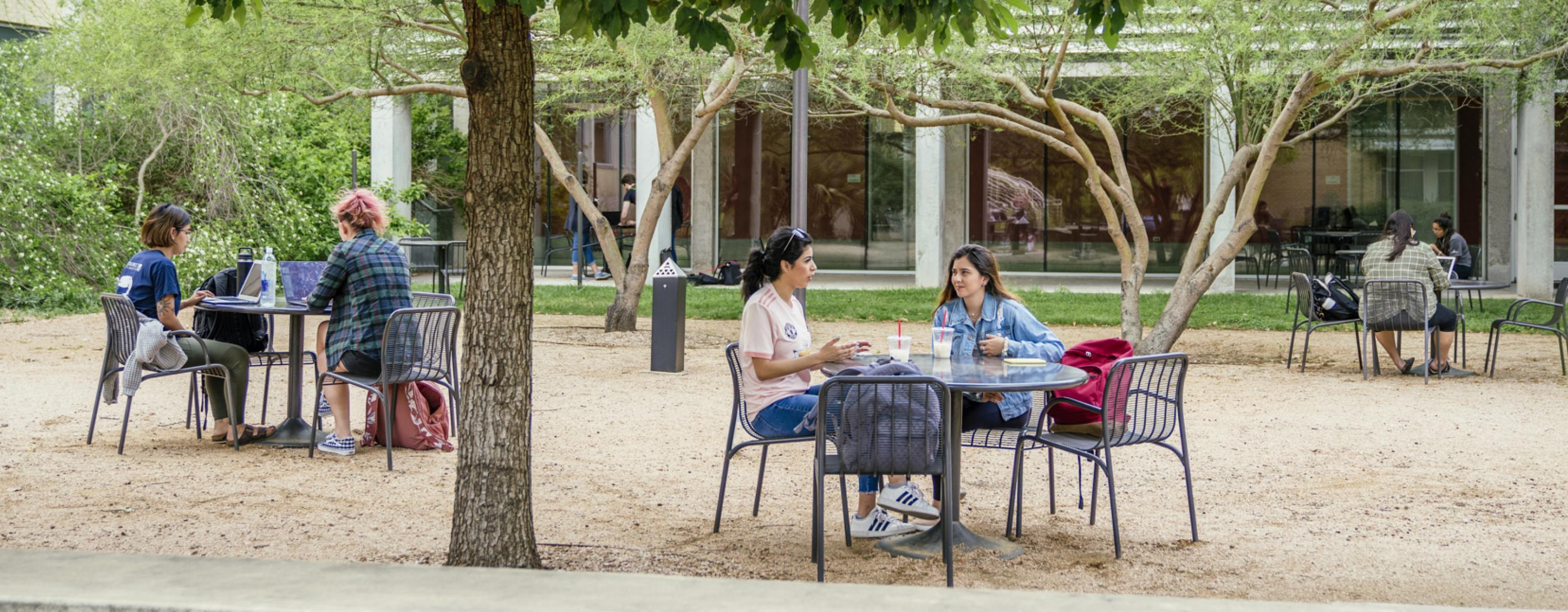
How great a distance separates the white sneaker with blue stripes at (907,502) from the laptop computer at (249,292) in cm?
A: 371

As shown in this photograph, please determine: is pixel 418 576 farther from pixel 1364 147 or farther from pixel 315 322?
pixel 1364 147

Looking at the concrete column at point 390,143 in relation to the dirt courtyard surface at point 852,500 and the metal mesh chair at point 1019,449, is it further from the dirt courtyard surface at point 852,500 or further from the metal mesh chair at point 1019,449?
the metal mesh chair at point 1019,449

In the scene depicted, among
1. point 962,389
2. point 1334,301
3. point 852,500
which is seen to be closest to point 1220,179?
point 1334,301

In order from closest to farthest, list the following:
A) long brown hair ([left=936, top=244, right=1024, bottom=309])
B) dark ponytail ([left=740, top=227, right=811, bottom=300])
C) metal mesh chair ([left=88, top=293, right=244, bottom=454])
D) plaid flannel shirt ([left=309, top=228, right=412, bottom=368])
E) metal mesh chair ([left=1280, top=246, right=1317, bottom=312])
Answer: dark ponytail ([left=740, top=227, right=811, bottom=300])
long brown hair ([left=936, top=244, right=1024, bottom=309])
plaid flannel shirt ([left=309, top=228, right=412, bottom=368])
metal mesh chair ([left=88, top=293, right=244, bottom=454])
metal mesh chair ([left=1280, top=246, right=1317, bottom=312])

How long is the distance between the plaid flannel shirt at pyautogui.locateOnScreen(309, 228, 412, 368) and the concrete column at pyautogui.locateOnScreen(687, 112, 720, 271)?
1720 cm

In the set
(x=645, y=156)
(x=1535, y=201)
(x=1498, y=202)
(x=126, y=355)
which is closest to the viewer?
(x=126, y=355)

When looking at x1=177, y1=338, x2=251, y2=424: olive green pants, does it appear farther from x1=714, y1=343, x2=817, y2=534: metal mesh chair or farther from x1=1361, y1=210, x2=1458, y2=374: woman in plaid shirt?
x1=1361, y1=210, x2=1458, y2=374: woman in plaid shirt

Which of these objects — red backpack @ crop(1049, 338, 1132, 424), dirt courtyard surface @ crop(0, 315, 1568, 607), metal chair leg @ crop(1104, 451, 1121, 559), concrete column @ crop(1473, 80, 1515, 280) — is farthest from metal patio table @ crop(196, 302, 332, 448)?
concrete column @ crop(1473, 80, 1515, 280)

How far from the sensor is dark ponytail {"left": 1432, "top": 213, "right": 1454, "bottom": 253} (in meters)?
15.6

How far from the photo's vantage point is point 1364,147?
22547mm

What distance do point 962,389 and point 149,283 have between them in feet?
15.0

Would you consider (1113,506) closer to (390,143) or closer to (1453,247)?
(1453,247)

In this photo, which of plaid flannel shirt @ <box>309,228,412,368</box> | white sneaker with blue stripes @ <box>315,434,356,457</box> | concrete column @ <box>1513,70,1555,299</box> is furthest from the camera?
concrete column @ <box>1513,70,1555,299</box>

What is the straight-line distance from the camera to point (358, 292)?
6.93 metres
